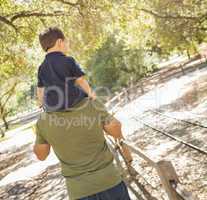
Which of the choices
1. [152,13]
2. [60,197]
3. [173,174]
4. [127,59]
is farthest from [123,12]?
[127,59]

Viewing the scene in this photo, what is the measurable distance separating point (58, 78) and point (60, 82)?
0.04 metres

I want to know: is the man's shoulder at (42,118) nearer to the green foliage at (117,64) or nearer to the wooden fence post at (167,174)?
the wooden fence post at (167,174)

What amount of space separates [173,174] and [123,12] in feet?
61.5

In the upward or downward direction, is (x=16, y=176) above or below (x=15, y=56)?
below

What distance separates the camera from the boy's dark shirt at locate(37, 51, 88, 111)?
10.8 ft

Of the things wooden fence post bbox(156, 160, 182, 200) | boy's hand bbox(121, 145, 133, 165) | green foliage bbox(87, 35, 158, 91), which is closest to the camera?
wooden fence post bbox(156, 160, 182, 200)

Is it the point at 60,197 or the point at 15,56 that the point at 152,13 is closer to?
the point at 15,56

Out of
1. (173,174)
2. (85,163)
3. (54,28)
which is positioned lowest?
(173,174)

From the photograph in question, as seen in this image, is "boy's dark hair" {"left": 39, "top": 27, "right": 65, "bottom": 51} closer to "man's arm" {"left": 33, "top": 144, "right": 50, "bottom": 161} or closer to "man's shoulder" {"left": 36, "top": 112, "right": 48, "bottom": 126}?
"man's shoulder" {"left": 36, "top": 112, "right": 48, "bottom": 126}

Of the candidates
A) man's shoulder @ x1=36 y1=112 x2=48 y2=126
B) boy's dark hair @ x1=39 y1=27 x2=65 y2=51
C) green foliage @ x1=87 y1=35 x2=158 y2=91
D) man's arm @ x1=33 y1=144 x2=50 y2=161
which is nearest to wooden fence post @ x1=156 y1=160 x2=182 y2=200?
man's arm @ x1=33 y1=144 x2=50 y2=161

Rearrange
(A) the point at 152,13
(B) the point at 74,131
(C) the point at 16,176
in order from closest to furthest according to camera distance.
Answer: (B) the point at 74,131
(C) the point at 16,176
(A) the point at 152,13

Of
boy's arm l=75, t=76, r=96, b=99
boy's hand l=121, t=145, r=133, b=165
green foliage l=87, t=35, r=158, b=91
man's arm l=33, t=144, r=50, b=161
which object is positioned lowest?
green foliage l=87, t=35, r=158, b=91

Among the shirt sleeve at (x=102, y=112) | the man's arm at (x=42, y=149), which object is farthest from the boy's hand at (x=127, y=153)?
the shirt sleeve at (x=102, y=112)

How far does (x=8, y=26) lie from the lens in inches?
864
